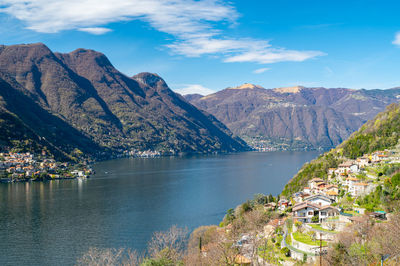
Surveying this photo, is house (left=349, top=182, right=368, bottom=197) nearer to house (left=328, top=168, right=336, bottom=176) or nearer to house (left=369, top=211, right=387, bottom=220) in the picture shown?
house (left=369, top=211, right=387, bottom=220)

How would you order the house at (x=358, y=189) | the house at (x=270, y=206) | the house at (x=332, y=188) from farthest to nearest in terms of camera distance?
the house at (x=270, y=206) < the house at (x=332, y=188) < the house at (x=358, y=189)

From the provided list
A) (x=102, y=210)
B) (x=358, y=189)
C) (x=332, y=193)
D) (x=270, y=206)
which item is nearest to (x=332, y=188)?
(x=332, y=193)

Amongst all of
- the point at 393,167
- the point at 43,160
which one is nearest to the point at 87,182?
the point at 43,160

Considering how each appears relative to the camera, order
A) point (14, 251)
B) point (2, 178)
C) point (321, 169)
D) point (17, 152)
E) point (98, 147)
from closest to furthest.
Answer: point (14, 251) → point (321, 169) → point (2, 178) → point (17, 152) → point (98, 147)

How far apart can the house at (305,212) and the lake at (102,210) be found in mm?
17583

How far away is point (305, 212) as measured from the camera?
38.8 m

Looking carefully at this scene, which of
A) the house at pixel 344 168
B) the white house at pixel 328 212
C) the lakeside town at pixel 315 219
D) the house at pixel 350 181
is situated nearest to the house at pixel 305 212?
the lakeside town at pixel 315 219

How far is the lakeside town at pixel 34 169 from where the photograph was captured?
319ft

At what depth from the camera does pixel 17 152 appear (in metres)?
115

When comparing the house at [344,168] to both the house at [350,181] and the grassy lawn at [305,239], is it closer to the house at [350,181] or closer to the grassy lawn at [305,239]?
the house at [350,181]

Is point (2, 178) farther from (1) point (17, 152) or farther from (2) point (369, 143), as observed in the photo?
(2) point (369, 143)

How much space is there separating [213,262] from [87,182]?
7916 centimetres

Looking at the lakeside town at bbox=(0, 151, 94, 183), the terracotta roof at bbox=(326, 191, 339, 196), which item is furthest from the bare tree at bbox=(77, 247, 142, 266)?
the lakeside town at bbox=(0, 151, 94, 183)

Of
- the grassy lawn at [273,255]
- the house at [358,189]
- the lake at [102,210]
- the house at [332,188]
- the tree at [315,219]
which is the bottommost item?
the lake at [102,210]
